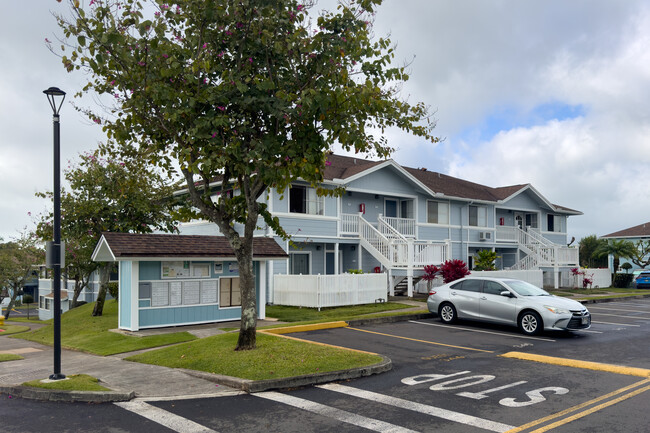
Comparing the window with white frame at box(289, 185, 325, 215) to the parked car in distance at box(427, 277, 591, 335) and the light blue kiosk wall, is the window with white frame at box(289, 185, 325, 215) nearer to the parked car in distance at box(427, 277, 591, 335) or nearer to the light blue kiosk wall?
the light blue kiosk wall

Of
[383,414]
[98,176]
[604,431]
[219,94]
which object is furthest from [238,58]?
[98,176]

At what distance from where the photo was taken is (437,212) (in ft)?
106

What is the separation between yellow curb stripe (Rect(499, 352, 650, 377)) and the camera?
9912 mm

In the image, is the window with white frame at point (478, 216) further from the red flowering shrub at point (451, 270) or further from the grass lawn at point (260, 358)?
the grass lawn at point (260, 358)

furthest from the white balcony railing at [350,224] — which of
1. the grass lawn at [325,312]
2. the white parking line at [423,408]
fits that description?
the white parking line at [423,408]

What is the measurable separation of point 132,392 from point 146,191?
1480cm

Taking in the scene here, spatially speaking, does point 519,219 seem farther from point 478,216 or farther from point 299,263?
point 299,263

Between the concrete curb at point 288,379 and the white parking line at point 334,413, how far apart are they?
186 mm

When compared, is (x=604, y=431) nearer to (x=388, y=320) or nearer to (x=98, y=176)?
(x=388, y=320)

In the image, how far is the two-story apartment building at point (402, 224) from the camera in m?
25.2

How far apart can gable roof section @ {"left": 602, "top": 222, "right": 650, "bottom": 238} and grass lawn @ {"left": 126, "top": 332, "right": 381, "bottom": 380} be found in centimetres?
4797

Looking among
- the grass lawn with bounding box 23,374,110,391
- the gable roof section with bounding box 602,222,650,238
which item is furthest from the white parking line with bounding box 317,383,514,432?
the gable roof section with bounding box 602,222,650,238

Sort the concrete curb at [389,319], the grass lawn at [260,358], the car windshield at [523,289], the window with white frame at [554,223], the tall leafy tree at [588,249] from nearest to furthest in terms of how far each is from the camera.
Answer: the grass lawn at [260,358] < the car windshield at [523,289] < the concrete curb at [389,319] < the window with white frame at [554,223] < the tall leafy tree at [588,249]

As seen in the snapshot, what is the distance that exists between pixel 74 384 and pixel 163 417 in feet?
8.42
